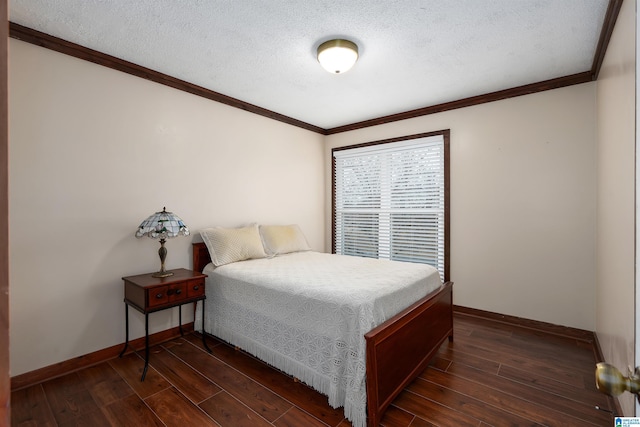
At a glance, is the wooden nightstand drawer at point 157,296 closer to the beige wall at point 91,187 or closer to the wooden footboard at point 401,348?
the beige wall at point 91,187

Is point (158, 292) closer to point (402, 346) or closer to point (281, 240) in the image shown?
→ point (281, 240)

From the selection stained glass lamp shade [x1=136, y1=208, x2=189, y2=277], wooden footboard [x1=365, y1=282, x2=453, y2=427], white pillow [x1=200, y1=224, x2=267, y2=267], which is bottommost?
wooden footboard [x1=365, y1=282, x2=453, y2=427]

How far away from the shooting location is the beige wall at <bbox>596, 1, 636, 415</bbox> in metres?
1.53

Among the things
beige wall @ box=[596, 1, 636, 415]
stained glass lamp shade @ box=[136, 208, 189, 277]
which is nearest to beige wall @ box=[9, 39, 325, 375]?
stained glass lamp shade @ box=[136, 208, 189, 277]

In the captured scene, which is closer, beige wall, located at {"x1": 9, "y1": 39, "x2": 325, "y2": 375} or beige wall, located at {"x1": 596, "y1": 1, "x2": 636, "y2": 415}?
beige wall, located at {"x1": 596, "y1": 1, "x2": 636, "y2": 415}

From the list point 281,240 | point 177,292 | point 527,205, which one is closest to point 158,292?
point 177,292

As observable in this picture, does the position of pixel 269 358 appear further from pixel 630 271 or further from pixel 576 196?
pixel 576 196

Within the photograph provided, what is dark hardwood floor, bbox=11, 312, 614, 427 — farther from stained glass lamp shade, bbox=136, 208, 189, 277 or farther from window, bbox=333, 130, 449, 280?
window, bbox=333, 130, 449, 280

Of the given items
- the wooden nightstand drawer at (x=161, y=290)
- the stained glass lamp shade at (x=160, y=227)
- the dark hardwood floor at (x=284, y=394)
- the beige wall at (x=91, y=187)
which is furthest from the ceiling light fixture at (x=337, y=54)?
the dark hardwood floor at (x=284, y=394)

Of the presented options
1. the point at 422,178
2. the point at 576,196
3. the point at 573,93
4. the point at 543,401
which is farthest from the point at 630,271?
the point at 422,178

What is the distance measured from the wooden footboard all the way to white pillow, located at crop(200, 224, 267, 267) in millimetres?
1730

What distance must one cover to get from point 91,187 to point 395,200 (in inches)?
131

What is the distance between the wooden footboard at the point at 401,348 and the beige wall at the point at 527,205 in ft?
3.69

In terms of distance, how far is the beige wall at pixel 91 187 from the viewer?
2.20 meters
